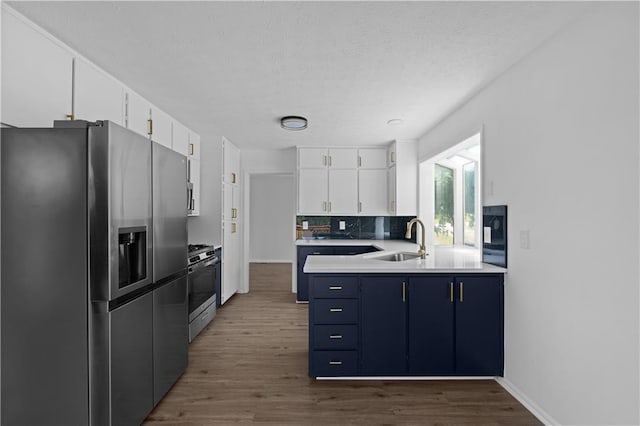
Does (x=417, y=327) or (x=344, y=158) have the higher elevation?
(x=344, y=158)

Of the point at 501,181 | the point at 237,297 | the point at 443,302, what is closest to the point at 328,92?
the point at 501,181

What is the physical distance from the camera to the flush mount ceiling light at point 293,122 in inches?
149

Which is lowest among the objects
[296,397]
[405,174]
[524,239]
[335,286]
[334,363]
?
[296,397]

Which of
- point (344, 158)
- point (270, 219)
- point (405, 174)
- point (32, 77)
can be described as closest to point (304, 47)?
point (32, 77)

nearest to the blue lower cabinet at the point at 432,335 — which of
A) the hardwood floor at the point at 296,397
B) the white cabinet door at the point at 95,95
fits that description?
the hardwood floor at the point at 296,397

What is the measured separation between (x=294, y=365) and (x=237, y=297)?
265 cm

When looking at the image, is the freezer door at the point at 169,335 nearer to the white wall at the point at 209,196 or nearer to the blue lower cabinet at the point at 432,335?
the blue lower cabinet at the point at 432,335

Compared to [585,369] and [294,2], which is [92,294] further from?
[585,369]

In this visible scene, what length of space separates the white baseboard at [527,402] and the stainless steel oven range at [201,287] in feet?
8.86

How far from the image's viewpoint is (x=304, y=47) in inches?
87.4

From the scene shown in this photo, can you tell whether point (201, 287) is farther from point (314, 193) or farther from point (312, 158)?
point (312, 158)

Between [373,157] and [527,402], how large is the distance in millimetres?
3745

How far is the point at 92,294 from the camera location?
1.71 m

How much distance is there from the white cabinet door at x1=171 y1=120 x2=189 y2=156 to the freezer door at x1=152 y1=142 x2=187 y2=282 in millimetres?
1214
